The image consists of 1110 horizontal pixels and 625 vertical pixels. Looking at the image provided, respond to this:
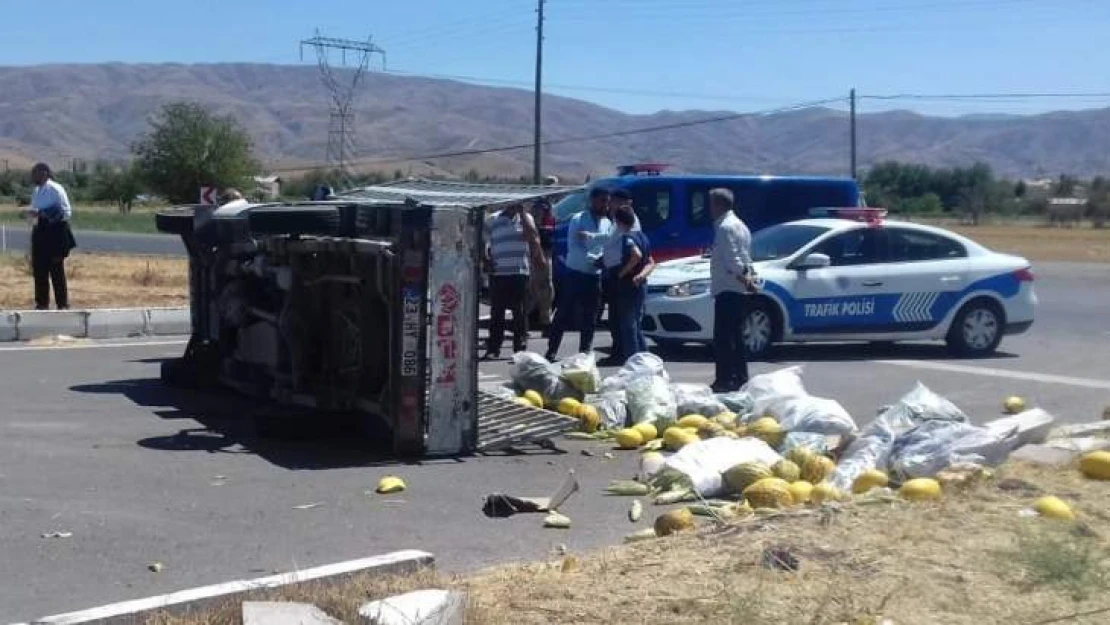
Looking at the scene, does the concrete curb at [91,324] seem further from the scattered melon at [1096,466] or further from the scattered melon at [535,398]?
the scattered melon at [1096,466]

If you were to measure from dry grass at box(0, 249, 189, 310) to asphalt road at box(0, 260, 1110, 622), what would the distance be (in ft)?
17.4

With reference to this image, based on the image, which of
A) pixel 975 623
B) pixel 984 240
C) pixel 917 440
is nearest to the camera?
pixel 975 623

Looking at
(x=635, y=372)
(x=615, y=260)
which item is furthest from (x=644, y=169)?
(x=635, y=372)

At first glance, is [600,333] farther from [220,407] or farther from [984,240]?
[984,240]

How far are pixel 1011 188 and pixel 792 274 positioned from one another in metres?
94.5

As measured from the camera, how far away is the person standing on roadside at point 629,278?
46.8ft

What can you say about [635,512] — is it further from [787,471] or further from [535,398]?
[535,398]

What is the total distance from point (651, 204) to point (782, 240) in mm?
3086

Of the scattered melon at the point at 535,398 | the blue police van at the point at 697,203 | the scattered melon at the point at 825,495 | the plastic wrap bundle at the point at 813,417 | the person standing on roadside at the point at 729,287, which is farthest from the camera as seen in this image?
the blue police van at the point at 697,203

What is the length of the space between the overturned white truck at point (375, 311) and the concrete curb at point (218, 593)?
325cm

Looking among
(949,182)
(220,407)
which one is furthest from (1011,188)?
(220,407)

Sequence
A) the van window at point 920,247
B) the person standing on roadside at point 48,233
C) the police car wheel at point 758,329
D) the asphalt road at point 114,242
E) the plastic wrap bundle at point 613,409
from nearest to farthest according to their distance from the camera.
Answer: the plastic wrap bundle at point 613,409 < the police car wheel at point 758,329 < the van window at point 920,247 < the person standing on roadside at point 48,233 < the asphalt road at point 114,242

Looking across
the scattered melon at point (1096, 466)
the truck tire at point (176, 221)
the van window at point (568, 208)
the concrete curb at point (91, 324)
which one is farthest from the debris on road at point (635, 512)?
the van window at point (568, 208)

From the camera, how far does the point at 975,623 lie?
5832 millimetres
